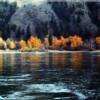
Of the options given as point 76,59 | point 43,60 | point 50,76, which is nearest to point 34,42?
point 43,60

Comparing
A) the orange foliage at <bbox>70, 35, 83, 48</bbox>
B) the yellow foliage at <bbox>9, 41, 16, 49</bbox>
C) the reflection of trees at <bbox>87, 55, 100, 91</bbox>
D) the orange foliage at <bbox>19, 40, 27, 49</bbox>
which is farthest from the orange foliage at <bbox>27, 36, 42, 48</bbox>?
the reflection of trees at <bbox>87, 55, 100, 91</bbox>

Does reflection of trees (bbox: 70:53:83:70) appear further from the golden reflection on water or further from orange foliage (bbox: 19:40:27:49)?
orange foliage (bbox: 19:40:27:49)

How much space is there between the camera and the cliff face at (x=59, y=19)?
10.1m

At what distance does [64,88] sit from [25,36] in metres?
3.02

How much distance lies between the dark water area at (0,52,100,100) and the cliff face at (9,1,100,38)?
588mm

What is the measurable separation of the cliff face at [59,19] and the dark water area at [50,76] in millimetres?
588

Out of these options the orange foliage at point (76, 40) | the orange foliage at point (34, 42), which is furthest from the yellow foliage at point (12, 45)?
the orange foliage at point (76, 40)

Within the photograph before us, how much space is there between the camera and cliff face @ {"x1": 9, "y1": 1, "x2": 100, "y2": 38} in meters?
10.1

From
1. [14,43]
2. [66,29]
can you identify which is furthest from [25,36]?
[66,29]

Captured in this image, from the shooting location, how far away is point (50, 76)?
859 cm

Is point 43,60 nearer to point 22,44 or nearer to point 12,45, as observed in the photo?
point 22,44

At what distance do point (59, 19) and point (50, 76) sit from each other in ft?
6.77

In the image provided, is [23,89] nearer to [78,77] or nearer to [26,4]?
[78,77]

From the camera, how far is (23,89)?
7.42 metres
